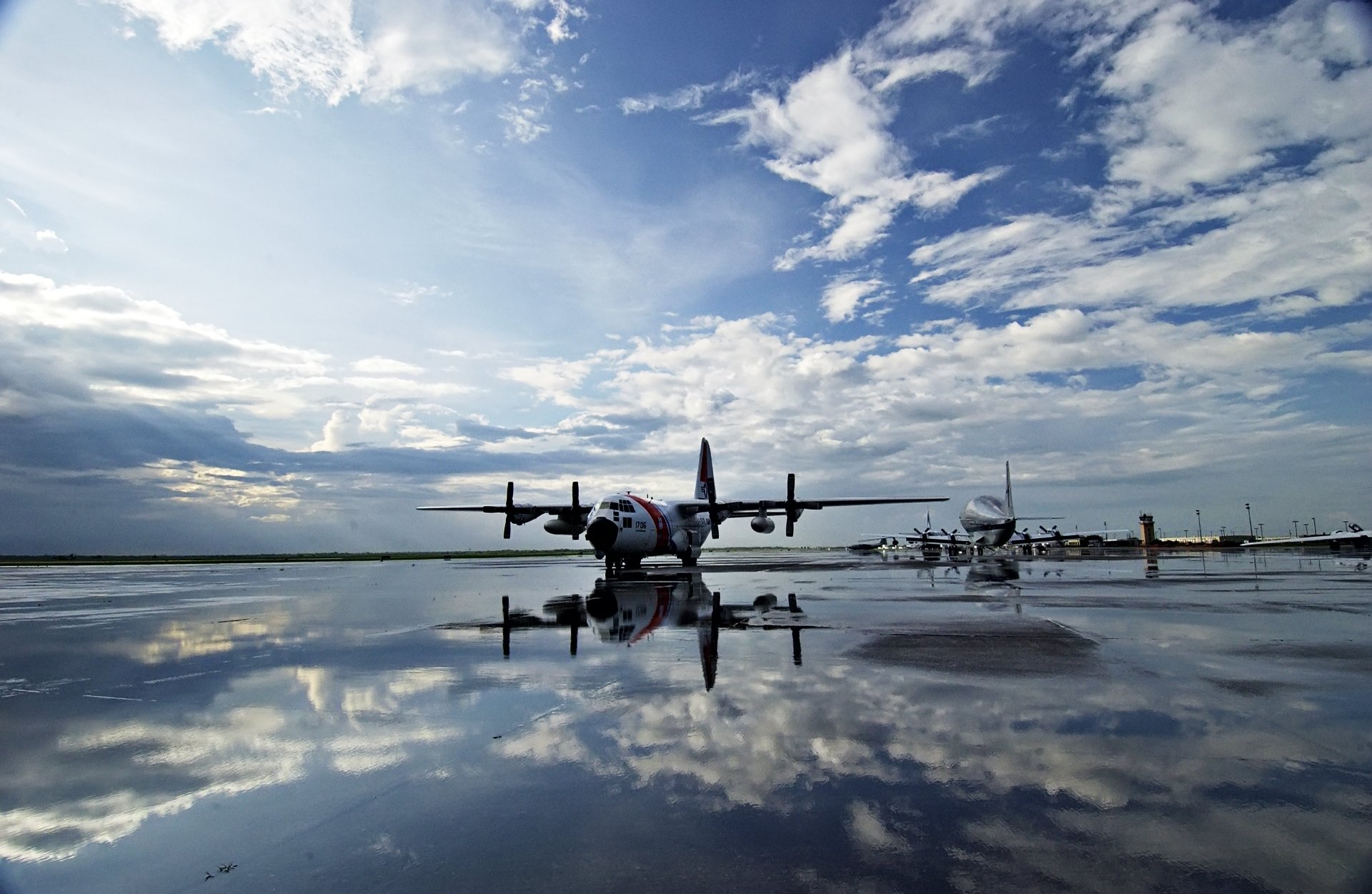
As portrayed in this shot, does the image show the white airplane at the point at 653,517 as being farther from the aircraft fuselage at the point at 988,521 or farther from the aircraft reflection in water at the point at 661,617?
the aircraft fuselage at the point at 988,521

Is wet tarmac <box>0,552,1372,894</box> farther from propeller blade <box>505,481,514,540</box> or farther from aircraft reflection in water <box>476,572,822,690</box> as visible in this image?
propeller blade <box>505,481,514,540</box>

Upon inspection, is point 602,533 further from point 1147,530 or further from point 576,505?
point 1147,530

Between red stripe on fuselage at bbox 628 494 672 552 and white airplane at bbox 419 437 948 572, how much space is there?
0.12 ft

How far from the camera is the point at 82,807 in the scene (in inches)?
173

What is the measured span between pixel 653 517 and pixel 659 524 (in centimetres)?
71

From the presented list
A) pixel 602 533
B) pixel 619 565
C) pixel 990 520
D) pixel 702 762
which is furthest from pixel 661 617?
pixel 990 520

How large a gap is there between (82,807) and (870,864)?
4959 mm

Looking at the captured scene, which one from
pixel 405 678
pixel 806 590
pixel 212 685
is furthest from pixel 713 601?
pixel 212 685

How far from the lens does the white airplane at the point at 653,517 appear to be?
99.0 feet

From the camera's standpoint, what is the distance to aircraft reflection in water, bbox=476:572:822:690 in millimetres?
10891

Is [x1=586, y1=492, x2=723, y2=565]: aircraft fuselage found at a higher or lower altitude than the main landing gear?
higher

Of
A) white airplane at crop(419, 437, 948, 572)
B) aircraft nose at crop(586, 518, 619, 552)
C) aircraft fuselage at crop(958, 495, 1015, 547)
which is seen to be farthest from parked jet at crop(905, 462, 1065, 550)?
aircraft nose at crop(586, 518, 619, 552)

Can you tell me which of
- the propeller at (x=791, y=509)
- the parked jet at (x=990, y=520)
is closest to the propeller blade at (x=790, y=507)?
the propeller at (x=791, y=509)

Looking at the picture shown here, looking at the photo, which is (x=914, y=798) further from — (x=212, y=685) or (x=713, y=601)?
(x=713, y=601)
